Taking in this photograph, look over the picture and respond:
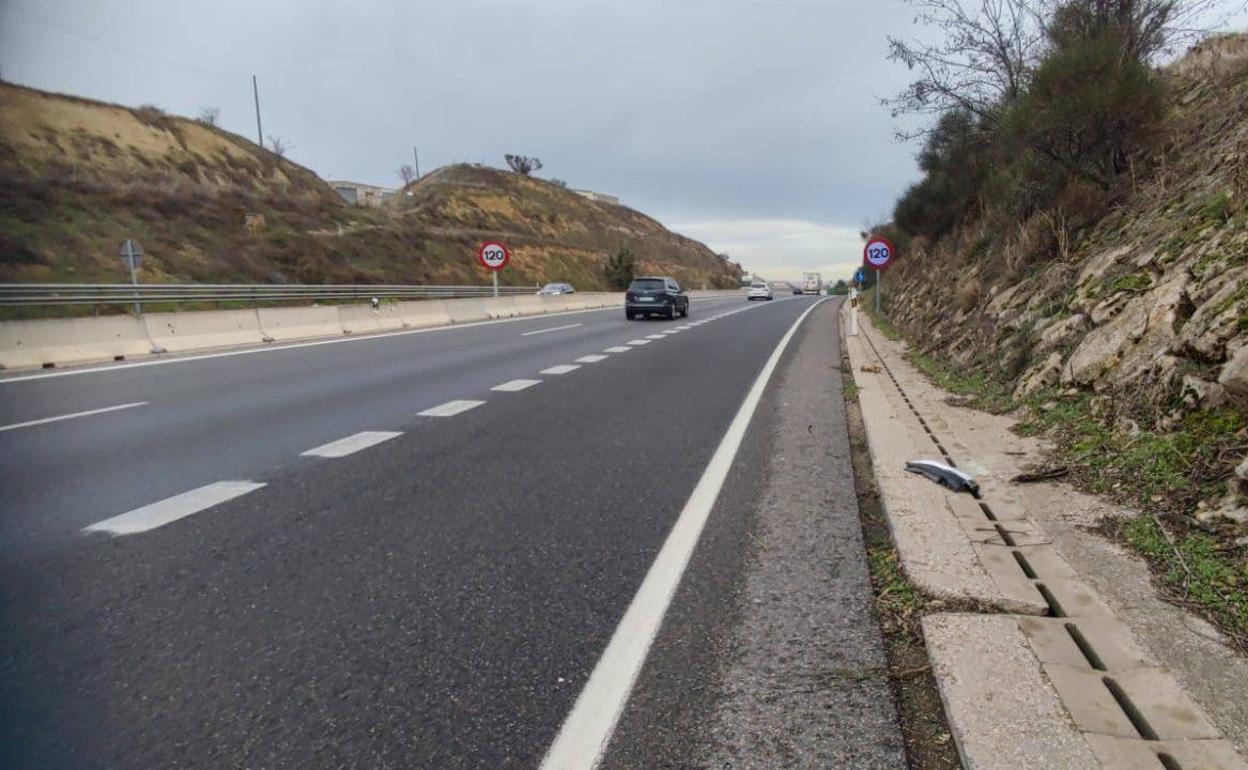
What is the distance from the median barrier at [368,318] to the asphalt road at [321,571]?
38.2ft

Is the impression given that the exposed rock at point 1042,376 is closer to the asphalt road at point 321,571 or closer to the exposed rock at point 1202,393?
the exposed rock at point 1202,393

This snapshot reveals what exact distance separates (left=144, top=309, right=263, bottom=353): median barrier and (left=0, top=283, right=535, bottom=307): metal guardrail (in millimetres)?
1315

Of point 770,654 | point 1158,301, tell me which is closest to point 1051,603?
point 770,654

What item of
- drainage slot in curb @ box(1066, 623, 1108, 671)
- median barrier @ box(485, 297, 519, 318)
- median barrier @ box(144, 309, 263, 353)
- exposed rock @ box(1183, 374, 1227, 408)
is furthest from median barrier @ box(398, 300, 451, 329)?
drainage slot in curb @ box(1066, 623, 1108, 671)

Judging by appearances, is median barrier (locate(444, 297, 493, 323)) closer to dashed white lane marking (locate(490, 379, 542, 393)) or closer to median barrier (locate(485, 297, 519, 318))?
median barrier (locate(485, 297, 519, 318))

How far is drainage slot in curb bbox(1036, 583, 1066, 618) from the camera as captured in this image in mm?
3316

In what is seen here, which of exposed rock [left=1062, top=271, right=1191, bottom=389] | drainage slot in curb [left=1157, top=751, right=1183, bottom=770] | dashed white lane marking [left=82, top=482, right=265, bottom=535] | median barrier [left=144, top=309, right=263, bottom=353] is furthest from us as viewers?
median barrier [left=144, top=309, right=263, bottom=353]

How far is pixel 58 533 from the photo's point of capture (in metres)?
4.37

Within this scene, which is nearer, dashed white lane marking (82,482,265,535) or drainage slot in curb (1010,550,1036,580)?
drainage slot in curb (1010,550,1036,580)

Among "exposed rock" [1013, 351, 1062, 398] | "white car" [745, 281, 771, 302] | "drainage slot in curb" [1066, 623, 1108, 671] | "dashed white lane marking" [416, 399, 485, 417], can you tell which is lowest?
"white car" [745, 281, 771, 302]

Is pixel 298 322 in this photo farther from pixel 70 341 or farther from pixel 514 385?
pixel 514 385

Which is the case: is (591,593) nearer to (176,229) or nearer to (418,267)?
(176,229)

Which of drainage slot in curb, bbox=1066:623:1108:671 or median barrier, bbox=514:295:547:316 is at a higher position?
drainage slot in curb, bbox=1066:623:1108:671

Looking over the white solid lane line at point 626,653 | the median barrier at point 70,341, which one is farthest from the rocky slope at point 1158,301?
the median barrier at point 70,341
